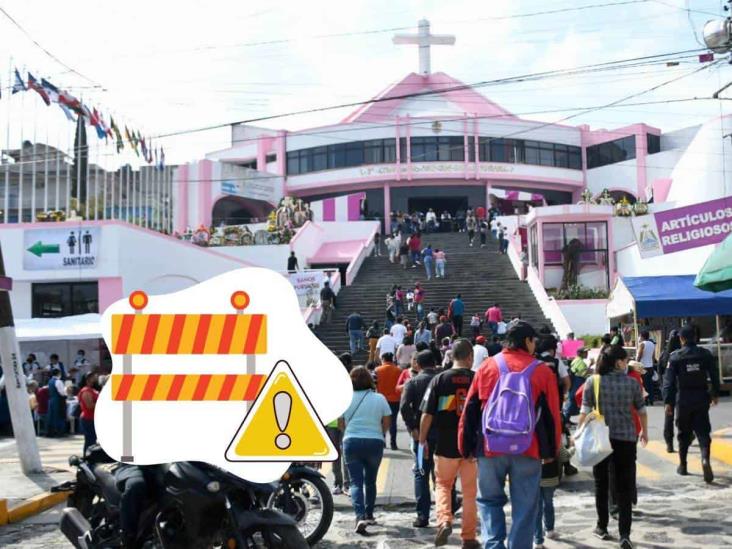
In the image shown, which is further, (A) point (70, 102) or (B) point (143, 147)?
(B) point (143, 147)

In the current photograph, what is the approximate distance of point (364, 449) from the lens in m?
7.43

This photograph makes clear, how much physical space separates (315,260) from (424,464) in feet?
107

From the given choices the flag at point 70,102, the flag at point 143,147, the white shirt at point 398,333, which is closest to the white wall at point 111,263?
the flag at point 70,102

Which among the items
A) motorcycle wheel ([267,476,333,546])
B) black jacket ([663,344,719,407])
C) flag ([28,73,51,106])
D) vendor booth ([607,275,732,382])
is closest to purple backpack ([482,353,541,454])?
motorcycle wheel ([267,476,333,546])

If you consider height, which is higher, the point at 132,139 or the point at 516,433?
the point at 132,139

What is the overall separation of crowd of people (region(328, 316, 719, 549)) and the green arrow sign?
1764cm

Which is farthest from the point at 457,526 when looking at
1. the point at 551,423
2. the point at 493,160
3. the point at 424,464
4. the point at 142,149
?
the point at 493,160

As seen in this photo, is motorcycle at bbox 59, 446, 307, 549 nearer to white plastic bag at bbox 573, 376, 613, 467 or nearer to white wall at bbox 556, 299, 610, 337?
white plastic bag at bbox 573, 376, 613, 467

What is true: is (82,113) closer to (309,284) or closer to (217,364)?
(309,284)

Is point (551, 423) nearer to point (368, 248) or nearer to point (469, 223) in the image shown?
point (368, 248)

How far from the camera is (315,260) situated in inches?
1569

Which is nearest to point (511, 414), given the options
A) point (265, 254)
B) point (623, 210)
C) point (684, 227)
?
point (684, 227)

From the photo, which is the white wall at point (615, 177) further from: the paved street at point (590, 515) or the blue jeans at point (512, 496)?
the blue jeans at point (512, 496)

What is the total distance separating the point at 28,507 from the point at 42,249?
59.6ft
